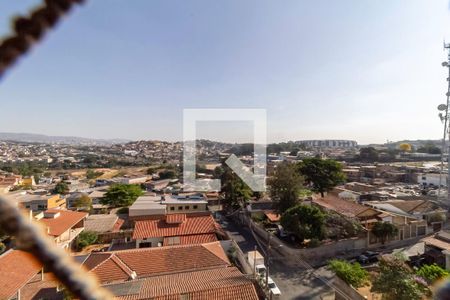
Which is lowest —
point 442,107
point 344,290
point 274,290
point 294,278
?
point 294,278

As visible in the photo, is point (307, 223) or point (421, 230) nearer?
point (307, 223)

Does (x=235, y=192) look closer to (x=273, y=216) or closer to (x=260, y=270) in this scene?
(x=273, y=216)

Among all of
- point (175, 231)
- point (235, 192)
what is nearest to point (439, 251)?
point (235, 192)

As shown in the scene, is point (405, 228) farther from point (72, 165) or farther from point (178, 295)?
point (72, 165)

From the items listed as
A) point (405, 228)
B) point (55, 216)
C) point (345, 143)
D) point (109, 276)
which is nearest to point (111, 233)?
point (55, 216)

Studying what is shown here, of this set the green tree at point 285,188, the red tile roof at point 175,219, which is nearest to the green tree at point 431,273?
the green tree at point 285,188

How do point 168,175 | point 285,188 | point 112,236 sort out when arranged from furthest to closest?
point 168,175, point 285,188, point 112,236

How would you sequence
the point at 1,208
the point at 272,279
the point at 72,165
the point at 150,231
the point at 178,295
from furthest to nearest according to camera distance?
the point at 72,165 → the point at 150,231 → the point at 272,279 → the point at 178,295 → the point at 1,208

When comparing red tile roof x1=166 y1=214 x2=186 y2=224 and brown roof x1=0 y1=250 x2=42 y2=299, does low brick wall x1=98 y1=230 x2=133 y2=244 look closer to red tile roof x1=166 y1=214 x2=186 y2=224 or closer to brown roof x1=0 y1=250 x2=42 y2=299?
red tile roof x1=166 y1=214 x2=186 y2=224

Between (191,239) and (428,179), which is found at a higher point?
(428,179)
